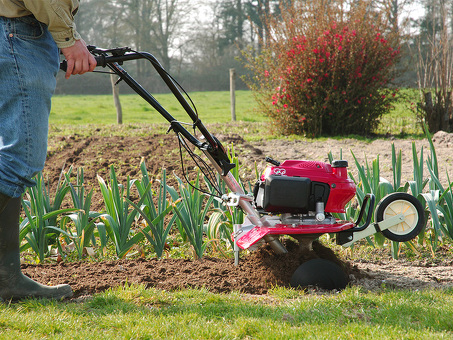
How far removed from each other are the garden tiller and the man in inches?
12.6

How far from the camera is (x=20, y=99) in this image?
210 cm

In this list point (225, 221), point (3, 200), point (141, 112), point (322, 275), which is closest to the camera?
point (3, 200)

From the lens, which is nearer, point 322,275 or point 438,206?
point 322,275

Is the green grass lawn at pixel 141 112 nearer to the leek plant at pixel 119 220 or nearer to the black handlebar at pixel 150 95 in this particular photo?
the leek plant at pixel 119 220

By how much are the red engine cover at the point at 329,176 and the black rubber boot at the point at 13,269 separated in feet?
4.22

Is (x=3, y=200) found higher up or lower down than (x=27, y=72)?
lower down

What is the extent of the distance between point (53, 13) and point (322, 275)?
182 cm

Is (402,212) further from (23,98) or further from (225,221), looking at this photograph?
(23,98)

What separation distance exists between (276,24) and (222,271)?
7.14m

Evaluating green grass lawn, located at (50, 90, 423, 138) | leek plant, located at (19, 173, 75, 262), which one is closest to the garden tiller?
leek plant, located at (19, 173, 75, 262)

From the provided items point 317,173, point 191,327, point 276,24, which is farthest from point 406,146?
point 191,327

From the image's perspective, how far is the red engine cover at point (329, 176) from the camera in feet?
8.43

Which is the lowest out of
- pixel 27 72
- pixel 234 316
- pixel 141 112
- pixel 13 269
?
pixel 234 316

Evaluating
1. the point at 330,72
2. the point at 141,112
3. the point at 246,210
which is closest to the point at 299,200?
the point at 246,210
